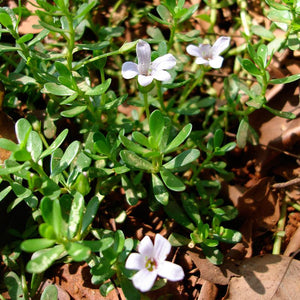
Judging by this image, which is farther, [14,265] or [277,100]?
[277,100]

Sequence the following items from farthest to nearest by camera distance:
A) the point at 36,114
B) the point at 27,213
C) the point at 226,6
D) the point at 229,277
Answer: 1. the point at 226,6
2. the point at 36,114
3. the point at 27,213
4. the point at 229,277

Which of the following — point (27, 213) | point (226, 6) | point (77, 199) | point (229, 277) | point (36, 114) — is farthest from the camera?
point (226, 6)

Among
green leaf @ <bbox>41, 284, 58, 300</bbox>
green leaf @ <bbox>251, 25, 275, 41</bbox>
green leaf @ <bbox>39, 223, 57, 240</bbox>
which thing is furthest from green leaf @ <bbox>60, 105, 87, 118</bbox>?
green leaf @ <bbox>251, 25, 275, 41</bbox>

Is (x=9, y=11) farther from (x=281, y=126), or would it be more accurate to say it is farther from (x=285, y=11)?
(x=281, y=126)

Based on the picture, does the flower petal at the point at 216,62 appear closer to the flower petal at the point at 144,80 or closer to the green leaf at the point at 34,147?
the flower petal at the point at 144,80

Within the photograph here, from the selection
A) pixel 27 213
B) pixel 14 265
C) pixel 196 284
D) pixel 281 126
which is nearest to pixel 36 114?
pixel 27 213

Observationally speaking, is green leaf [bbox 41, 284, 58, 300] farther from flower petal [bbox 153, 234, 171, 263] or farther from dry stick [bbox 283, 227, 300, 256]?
dry stick [bbox 283, 227, 300, 256]

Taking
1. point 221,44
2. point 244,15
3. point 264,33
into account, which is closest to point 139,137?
point 221,44

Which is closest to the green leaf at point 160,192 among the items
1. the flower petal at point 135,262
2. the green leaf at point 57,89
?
the flower petal at point 135,262
